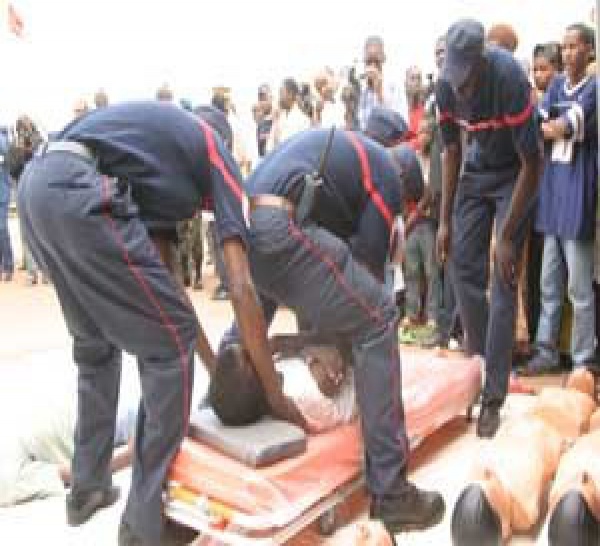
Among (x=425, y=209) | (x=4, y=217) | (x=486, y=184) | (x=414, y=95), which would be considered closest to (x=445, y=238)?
(x=486, y=184)

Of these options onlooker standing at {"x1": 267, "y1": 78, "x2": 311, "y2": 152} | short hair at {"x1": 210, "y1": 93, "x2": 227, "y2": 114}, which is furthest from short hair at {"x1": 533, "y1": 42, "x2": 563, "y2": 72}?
short hair at {"x1": 210, "y1": 93, "x2": 227, "y2": 114}

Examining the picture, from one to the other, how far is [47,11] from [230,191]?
7045mm

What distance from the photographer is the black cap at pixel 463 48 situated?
94.1 inches

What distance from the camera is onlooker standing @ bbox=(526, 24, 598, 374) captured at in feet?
10.6

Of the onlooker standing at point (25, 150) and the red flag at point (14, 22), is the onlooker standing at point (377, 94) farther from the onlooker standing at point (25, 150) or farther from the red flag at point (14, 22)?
the red flag at point (14, 22)

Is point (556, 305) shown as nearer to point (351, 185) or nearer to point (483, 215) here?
point (483, 215)

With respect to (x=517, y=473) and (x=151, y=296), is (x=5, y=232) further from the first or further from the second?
(x=517, y=473)

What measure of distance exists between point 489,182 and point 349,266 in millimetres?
795

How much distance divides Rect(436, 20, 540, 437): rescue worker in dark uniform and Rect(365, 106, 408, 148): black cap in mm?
224

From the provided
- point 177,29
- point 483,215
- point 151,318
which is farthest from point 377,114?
point 177,29

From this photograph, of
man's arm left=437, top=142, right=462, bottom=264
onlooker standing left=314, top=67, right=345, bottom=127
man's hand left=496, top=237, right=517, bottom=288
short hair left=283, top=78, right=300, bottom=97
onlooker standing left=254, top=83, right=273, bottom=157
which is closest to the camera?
man's hand left=496, top=237, right=517, bottom=288

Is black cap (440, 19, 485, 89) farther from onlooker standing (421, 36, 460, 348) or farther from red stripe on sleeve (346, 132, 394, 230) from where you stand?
onlooker standing (421, 36, 460, 348)

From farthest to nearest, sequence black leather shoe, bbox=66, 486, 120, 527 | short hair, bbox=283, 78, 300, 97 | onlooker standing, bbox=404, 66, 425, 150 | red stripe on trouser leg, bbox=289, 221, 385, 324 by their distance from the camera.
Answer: short hair, bbox=283, 78, 300, 97 < onlooker standing, bbox=404, 66, 425, 150 < black leather shoe, bbox=66, 486, 120, 527 < red stripe on trouser leg, bbox=289, 221, 385, 324

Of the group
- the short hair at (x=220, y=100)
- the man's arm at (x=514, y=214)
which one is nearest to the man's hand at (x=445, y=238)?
the man's arm at (x=514, y=214)
